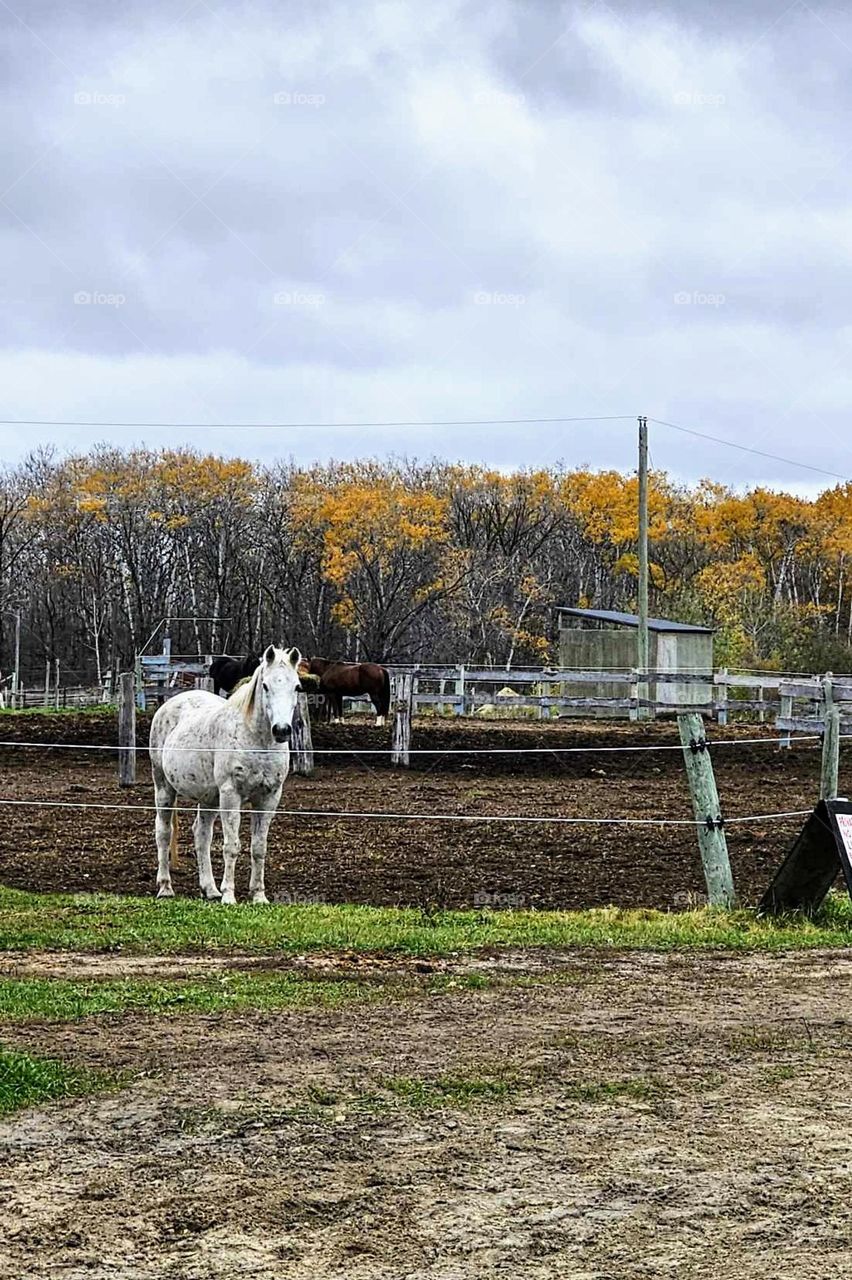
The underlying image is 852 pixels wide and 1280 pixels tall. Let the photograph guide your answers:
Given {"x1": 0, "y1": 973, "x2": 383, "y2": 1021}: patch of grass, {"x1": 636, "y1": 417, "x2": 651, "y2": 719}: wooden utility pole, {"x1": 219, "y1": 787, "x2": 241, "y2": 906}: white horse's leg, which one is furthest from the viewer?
{"x1": 636, "y1": 417, "x2": 651, "y2": 719}: wooden utility pole

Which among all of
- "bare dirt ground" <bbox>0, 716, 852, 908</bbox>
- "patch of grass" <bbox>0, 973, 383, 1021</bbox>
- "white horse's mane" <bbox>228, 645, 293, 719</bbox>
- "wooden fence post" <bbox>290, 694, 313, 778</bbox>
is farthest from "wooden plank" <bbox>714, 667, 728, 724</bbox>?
"patch of grass" <bbox>0, 973, 383, 1021</bbox>

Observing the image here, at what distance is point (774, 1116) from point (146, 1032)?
Answer: 2.70 meters

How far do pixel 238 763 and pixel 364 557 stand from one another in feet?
163

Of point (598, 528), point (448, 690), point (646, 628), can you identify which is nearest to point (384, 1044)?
point (646, 628)

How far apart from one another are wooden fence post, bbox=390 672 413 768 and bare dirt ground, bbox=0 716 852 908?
0.28m

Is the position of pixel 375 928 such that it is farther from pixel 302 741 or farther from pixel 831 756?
pixel 302 741

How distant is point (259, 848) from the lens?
10250 mm

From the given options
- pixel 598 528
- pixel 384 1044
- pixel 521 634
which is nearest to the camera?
pixel 384 1044

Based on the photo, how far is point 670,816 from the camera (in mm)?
14875

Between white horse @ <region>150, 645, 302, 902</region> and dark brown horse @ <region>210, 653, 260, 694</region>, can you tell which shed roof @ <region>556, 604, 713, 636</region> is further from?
white horse @ <region>150, 645, 302, 902</region>

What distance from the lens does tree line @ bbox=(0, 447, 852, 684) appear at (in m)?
59.6

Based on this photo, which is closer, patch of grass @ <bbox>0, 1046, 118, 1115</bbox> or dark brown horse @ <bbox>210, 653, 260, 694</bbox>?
patch of grass @ <bbox>0, 1046, 118, 1115</bbox>

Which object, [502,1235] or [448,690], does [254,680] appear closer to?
[502,1235]

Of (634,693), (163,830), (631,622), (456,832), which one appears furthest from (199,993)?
(631,622)
